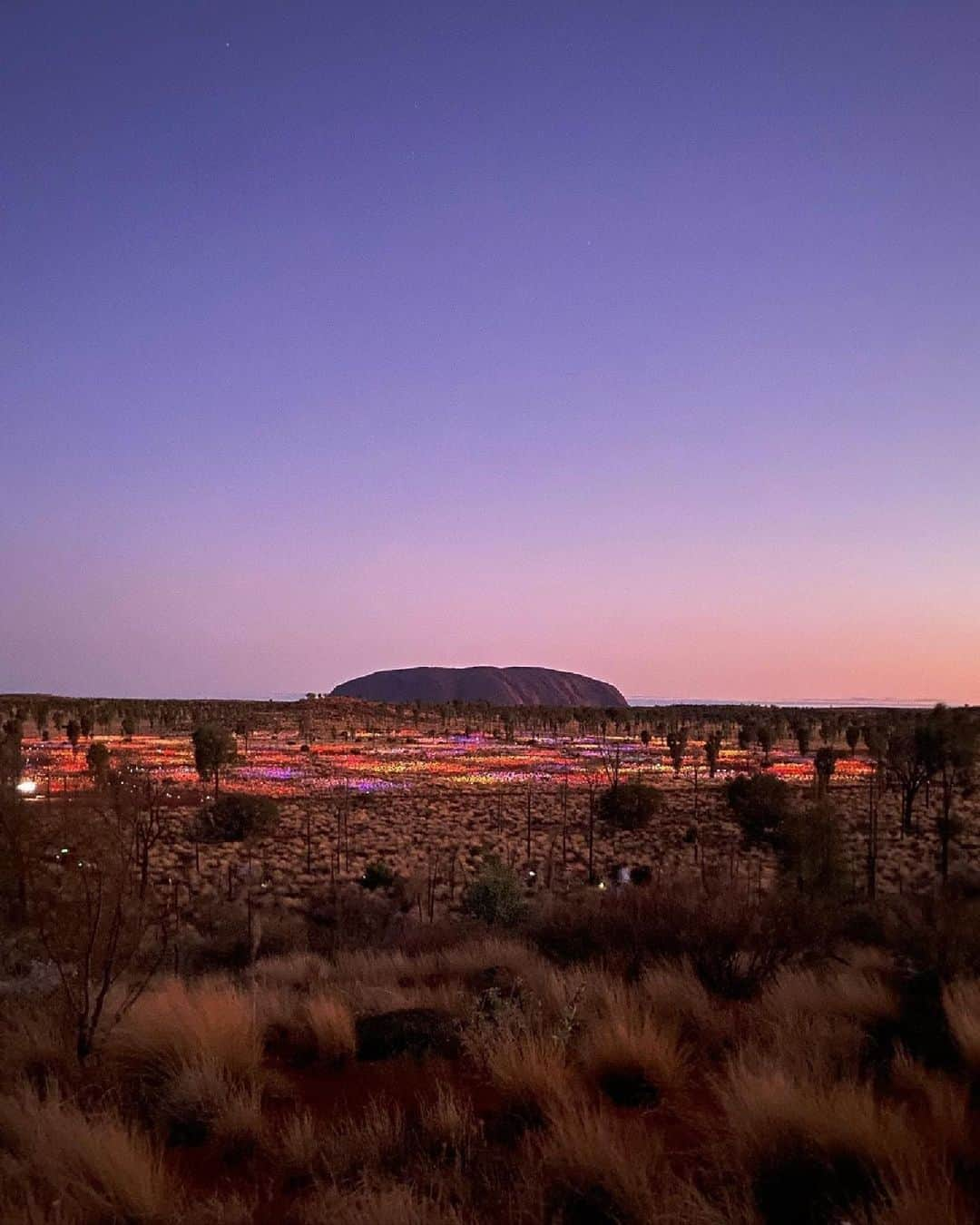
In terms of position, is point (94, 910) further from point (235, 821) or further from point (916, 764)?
point (916, 764)

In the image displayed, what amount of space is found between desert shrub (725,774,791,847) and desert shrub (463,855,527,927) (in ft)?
52.1

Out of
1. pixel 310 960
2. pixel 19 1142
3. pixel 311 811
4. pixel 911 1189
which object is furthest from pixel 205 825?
pixel 911 1189

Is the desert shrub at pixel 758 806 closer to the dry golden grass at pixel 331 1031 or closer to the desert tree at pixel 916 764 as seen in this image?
the desert tree at pixel 916 764

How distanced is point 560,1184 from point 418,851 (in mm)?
33443

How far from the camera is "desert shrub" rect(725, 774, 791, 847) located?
3678cm

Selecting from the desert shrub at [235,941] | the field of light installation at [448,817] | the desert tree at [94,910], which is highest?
the desert tree at [94,910]

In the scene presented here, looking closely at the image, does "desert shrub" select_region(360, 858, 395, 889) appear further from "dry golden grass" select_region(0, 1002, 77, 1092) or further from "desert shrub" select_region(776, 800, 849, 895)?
"dry golden grass" select_region(0, 1002, 77, 1092)

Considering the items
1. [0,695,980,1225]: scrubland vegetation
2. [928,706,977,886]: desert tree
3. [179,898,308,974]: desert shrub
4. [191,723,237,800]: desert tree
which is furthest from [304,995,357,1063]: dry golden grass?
[191,723,237,800]: desert tree

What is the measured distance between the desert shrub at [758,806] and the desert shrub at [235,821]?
19.8 meters

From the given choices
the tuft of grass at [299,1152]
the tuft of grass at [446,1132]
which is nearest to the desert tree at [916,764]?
the tuft of grass at [446,1132]

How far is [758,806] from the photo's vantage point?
125 ft

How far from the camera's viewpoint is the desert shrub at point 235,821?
130 ft

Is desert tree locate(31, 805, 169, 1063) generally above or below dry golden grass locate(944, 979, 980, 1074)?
above

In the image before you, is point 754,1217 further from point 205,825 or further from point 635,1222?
point 205,825
